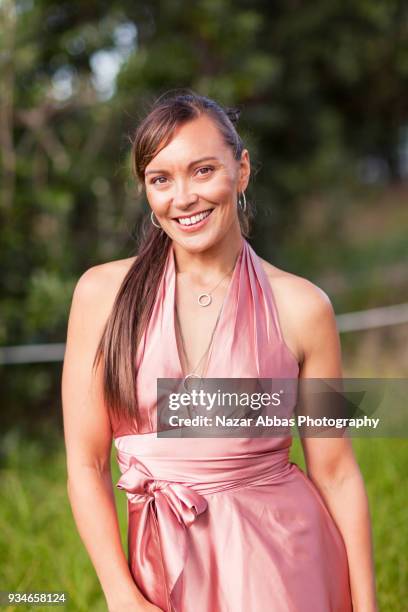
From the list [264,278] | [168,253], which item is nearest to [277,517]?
[264,278]

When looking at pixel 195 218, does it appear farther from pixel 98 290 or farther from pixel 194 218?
pixel 98 290

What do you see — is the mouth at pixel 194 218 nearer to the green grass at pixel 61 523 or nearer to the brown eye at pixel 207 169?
the brown eye at pixel 207 169

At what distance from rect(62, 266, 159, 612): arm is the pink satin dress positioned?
0.16 feet

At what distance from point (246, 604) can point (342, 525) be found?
0.27m

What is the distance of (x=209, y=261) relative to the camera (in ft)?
5.31

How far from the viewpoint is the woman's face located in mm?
1503

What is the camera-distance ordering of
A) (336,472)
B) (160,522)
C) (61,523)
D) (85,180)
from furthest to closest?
(85,180), (61,523), (336,472), (160,522)

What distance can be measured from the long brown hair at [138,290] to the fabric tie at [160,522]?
5.4 inches

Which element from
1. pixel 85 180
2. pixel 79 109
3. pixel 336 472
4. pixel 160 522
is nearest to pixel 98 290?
pixel 160 522

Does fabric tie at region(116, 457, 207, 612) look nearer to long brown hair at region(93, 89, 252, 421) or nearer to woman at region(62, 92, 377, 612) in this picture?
woman at region(62, 92, 377, 612)

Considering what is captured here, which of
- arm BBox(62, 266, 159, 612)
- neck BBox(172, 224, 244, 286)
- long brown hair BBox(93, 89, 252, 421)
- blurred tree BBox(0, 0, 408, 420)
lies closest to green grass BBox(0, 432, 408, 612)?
blurred tree BBox(0, 0, 408, 420)

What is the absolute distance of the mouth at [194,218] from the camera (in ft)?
5.05

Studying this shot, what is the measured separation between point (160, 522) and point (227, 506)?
0.13 meters

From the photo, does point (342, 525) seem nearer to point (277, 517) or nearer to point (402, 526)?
point (277, 517)
